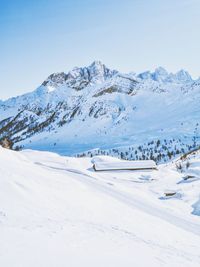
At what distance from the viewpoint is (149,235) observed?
1836 cm

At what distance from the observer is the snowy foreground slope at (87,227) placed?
42.3 feet

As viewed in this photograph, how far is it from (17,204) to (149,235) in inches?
327

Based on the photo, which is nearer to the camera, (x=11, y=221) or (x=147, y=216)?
(x=11, y=221)

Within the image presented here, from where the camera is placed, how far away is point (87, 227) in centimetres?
1742

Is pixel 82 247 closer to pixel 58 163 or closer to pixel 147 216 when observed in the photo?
pixel 147 216

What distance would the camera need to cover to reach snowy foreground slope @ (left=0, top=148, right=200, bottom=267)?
12883 millimetres

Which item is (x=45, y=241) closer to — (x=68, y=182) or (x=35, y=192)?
(x=35, y=192)

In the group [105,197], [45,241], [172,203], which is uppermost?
[45,241]

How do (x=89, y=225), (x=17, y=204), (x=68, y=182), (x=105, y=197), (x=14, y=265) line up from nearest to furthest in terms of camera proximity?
(x=14, y=265) < (x=89, y=225) < (x=17, y=204) < (x=105, y=197) < (x=68, y=182)

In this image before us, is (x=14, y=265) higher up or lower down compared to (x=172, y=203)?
higher up

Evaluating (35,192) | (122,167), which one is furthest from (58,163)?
(35,192)

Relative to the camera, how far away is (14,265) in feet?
36.7

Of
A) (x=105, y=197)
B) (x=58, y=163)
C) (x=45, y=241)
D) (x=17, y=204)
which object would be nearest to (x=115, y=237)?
(x=45, y=241)

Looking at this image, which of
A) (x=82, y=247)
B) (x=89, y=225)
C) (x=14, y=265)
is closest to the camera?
(x=14, y=265)
